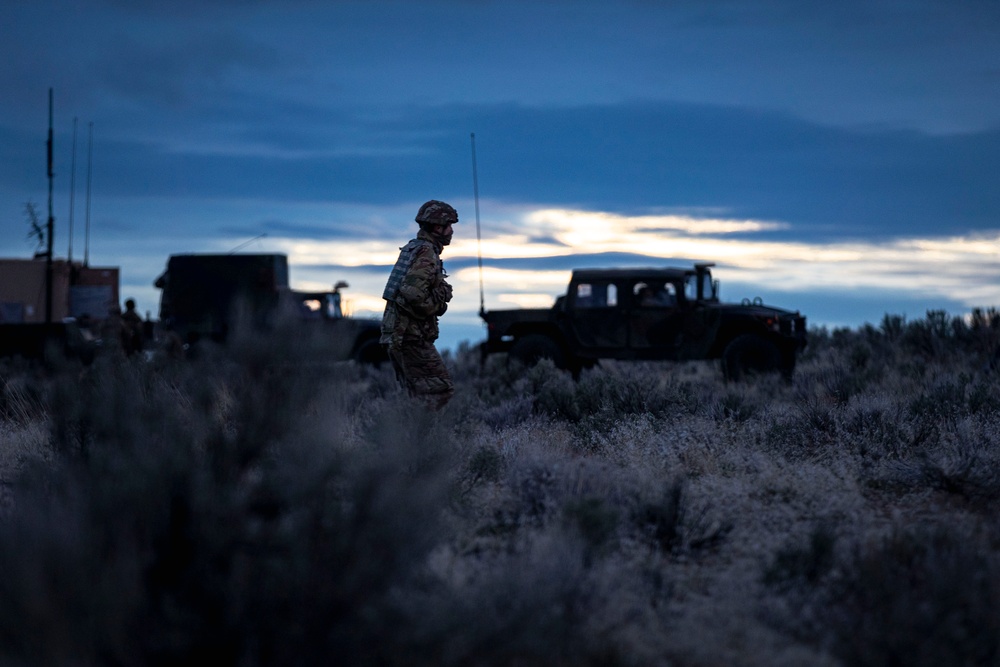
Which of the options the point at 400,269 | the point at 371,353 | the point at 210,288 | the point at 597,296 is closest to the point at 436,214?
the point at 400,269

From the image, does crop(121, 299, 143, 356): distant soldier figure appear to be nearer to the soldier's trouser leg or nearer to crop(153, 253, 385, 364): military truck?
crop(153, 253, 385, 364): military truck

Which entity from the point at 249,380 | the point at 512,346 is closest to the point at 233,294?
the point at 512,346

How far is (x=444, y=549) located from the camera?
15.0ft

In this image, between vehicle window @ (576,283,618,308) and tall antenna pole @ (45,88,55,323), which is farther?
tall antenna pole @ (45,88,55,323)

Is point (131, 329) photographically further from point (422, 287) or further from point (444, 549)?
point (444, 549)

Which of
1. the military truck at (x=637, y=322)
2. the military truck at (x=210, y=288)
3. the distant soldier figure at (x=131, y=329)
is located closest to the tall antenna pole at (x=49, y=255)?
the military truck at (x=210, y=288)

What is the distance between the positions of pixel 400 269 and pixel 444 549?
3470 mm

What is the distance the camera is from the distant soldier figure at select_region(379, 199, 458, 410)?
7.53 metres

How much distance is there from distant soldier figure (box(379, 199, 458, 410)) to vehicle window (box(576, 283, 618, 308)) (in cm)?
856

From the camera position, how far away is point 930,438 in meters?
7.77

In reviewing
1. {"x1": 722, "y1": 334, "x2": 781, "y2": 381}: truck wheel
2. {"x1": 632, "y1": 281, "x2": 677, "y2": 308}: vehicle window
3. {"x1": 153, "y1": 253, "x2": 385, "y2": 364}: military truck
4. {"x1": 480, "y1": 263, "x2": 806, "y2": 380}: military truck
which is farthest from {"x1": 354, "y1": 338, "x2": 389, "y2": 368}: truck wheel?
{"x1": 722, "y1": 334, "x2": 781, "y2": 381}: truck wheel

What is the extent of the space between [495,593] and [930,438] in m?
5.31

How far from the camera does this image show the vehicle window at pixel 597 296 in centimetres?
1608

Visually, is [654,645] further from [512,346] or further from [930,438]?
[512,346]
